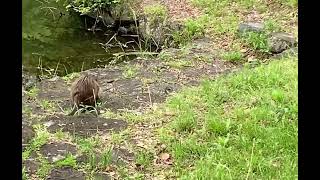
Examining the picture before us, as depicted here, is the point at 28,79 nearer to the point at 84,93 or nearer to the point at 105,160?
the point at 84,93

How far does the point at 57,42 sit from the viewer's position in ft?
43.9

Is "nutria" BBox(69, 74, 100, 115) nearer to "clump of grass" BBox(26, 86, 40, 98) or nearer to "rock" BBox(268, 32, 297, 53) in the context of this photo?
"clump of grass" BBox(26, 86, 40, 98)

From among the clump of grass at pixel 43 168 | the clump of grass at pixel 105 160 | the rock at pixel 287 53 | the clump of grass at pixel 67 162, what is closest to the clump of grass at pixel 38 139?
the clump of grass at pixel 43 168

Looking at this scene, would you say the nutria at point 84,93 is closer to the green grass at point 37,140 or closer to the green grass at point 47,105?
the green grass at point 47,105

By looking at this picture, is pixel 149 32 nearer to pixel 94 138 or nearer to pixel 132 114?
pixel 132 114

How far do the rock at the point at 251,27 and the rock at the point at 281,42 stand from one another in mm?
523

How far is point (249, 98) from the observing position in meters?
6.81

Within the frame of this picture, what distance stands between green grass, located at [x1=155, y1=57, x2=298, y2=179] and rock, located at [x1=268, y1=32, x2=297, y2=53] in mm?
1992

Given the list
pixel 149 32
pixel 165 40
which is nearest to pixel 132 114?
pixel 165 40

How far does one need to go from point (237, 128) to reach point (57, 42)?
8.68 m

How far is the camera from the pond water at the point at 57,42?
11812mm
